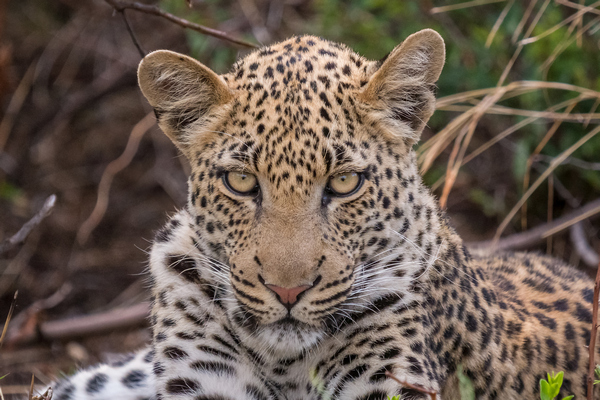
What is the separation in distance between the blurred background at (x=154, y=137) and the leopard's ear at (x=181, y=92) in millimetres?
2073

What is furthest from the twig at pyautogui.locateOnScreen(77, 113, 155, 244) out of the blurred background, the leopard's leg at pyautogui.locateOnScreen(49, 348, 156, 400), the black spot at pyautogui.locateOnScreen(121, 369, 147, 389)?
the black spot at pyautogui.locateOnScreen(121, 369, 147, 389)

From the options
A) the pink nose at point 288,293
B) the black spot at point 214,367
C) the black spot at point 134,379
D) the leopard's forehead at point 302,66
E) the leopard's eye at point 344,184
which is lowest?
the black spot at point 134,379

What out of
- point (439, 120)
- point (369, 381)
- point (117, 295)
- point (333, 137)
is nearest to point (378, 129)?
point (333, 137)

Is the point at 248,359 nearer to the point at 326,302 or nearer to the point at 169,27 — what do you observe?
the point at 326,302

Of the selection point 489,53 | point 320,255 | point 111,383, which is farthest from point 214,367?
point 489,53

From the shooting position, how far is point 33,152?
328 inches

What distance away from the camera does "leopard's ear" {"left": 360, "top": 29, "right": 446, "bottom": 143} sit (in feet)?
11.0

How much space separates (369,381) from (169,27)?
21.2ft

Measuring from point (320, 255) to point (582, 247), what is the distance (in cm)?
393

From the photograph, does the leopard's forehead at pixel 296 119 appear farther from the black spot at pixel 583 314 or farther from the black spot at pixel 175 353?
the black spot at pixel 583 314

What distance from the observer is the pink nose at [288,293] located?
2.96 meters

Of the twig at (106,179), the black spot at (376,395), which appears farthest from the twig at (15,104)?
the black spot at (376,395)

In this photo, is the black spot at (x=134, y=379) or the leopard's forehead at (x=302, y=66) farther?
the black spot at (x=134, y=379)

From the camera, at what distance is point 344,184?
10.7 feet
